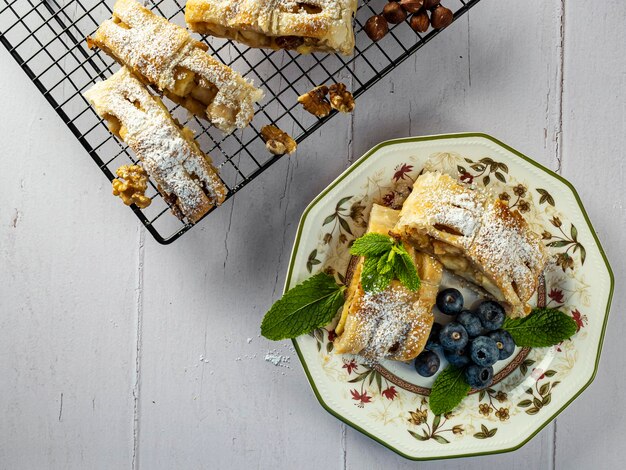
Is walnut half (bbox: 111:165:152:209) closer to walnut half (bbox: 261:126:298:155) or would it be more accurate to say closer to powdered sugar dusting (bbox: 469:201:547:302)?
walnut half (bbox: 261:126:298:155)

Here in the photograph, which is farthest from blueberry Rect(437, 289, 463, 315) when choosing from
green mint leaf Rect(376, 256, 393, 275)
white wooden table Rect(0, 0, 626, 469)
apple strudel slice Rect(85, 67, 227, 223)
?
apple strudel slice Rect(85, 67, 227, 223)

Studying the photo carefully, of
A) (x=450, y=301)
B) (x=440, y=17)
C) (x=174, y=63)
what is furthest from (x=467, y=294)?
(x=174, y=63)

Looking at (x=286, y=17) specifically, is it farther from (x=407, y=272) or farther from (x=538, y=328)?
(x=538, y=328)

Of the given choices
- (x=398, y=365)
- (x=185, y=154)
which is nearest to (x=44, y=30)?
(x=185, y=154)

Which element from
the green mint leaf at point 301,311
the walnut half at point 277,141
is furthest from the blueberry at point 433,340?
the walnut half at point 277,141

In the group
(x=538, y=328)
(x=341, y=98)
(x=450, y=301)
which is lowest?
(x=538, y=328)

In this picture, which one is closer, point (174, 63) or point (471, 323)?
point (174, 63)

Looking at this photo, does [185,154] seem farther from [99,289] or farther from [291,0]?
[99,289]
